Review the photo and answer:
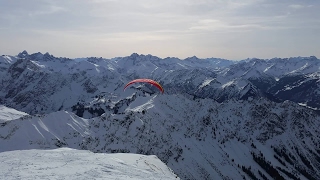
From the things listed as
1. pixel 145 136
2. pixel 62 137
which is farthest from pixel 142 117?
pixel 62 137

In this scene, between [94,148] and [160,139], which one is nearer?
[94,148]

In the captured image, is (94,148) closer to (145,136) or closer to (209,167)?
→ (145,136)

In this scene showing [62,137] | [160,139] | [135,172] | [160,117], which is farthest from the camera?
[160,117]

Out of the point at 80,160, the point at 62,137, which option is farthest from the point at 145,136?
the point at 80,160

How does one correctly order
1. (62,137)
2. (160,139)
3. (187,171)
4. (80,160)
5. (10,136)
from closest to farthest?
(80,160) → (10,136) → (62,137) → (187,171) → (160,139)

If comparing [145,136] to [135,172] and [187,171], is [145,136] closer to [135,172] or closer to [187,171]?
[187,171]

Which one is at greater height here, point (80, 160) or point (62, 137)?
point (80, 160)

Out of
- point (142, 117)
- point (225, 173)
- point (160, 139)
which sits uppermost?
point (142, 117)

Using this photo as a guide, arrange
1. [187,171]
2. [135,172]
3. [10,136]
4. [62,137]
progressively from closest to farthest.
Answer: [135,172] < [10,136] < [62,137] < [187,171]

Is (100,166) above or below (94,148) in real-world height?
above

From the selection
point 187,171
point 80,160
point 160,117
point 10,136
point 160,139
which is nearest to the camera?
point 80,160
